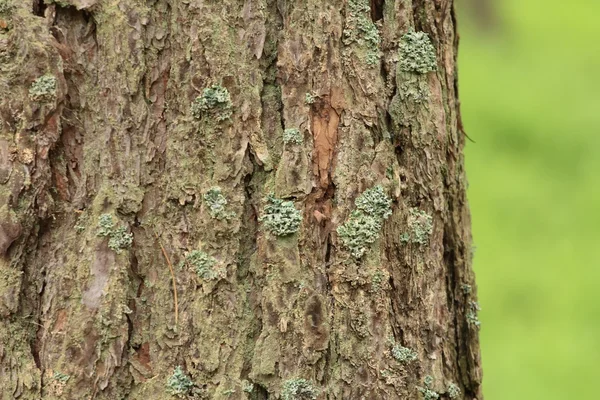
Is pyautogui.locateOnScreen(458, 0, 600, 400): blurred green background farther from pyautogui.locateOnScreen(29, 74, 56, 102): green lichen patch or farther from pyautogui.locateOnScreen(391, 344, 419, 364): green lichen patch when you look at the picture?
pyautogui.locateOnScreen(29, 74, 56, 102): green lichen patch

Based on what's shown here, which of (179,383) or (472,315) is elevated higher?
(472,315)

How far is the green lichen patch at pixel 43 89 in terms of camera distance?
122 centimetres

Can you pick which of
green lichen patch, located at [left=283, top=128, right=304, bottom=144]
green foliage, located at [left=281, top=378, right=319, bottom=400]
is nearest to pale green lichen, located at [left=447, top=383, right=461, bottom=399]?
green foliage, located at [left=281, top=378, right=319, bottom=400]

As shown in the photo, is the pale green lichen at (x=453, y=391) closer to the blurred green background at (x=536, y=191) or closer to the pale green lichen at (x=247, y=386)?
the pale green lichen at (x=247, y=386)

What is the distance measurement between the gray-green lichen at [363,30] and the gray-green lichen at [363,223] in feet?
0.76

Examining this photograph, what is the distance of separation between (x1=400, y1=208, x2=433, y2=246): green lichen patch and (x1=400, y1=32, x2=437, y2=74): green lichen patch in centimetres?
25

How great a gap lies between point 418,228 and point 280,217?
264 millimetres

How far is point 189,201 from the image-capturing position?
4.11ft

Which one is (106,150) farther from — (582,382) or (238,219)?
(582,382)

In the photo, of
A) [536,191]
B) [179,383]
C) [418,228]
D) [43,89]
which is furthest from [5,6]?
[536,191]

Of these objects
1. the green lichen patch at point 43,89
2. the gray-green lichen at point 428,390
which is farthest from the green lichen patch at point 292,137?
the gray-green lichen at point 428,390

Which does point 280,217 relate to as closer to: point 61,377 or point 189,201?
point 189,201

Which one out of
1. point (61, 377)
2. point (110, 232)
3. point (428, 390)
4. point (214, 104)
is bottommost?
point (61, 377)

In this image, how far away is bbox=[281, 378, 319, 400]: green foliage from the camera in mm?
1248
